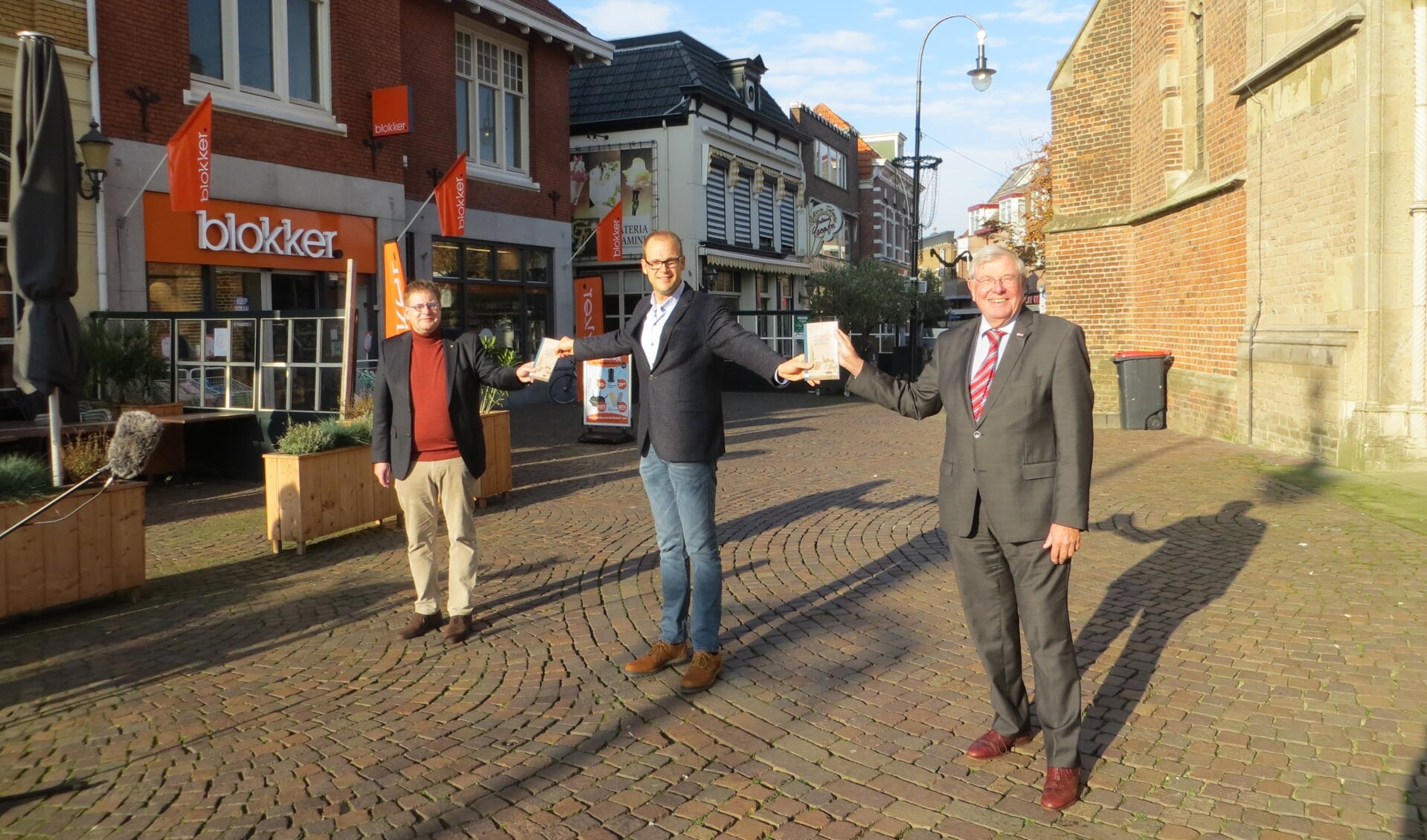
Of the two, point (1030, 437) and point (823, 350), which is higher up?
point (823, 350)

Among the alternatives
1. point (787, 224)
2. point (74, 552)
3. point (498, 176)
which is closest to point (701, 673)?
point (74, 552)

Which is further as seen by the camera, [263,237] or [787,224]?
[787,224]

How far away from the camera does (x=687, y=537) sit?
4734mm

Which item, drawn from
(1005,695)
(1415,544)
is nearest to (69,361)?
(1005,695)

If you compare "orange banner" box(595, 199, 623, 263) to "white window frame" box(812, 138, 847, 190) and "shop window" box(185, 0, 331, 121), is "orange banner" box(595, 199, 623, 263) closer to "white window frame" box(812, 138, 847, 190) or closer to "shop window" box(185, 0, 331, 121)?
"shop window" box(185, 0, 331, 121)

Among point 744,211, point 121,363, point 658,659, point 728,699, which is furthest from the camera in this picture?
point 744,211

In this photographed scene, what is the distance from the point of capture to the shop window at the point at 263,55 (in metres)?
14.4

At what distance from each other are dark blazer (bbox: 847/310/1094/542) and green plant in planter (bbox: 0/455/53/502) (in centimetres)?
500

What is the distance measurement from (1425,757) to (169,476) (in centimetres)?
1079

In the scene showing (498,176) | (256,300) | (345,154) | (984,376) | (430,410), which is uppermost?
(498,176)

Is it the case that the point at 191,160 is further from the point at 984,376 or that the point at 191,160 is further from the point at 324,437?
the point at 984,376

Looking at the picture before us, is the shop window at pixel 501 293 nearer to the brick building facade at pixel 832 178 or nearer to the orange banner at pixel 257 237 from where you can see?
the orange banner at pixel 257 237

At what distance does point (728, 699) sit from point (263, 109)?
43.6 ft

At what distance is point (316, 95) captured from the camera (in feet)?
52.9
